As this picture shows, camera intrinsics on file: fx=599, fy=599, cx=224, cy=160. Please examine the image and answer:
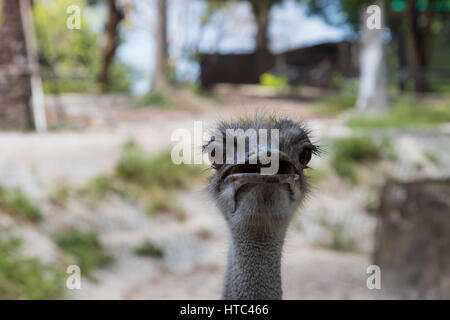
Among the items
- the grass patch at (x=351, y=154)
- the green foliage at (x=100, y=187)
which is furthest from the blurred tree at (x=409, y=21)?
the green foliage at (x=100, y=187)

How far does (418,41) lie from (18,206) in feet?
30.5

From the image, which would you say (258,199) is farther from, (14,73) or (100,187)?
(14,73)

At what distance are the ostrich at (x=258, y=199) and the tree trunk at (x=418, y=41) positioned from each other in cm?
1007

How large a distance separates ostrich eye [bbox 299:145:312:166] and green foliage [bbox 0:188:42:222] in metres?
3.37

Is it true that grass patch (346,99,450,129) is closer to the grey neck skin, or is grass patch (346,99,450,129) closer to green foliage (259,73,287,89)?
green foliage (259,73,287,89)

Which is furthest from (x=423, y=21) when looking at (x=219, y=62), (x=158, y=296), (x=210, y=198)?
(x=210, y=198)

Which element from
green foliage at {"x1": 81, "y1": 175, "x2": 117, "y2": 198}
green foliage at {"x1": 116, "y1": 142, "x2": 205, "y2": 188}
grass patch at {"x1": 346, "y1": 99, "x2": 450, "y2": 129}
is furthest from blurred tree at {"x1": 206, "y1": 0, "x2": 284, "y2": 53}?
green foliage at {"x1": 81, "y1": 175, "x2": 117, "y2": 198}

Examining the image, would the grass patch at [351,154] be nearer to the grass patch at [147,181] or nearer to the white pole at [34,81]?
the grass patch at [147,181]

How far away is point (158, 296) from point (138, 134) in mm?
4190

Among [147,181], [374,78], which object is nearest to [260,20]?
[374,78]

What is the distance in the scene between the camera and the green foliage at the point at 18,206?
4.41 m

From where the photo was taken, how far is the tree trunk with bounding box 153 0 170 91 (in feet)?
33.2

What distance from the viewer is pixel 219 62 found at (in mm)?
12648
